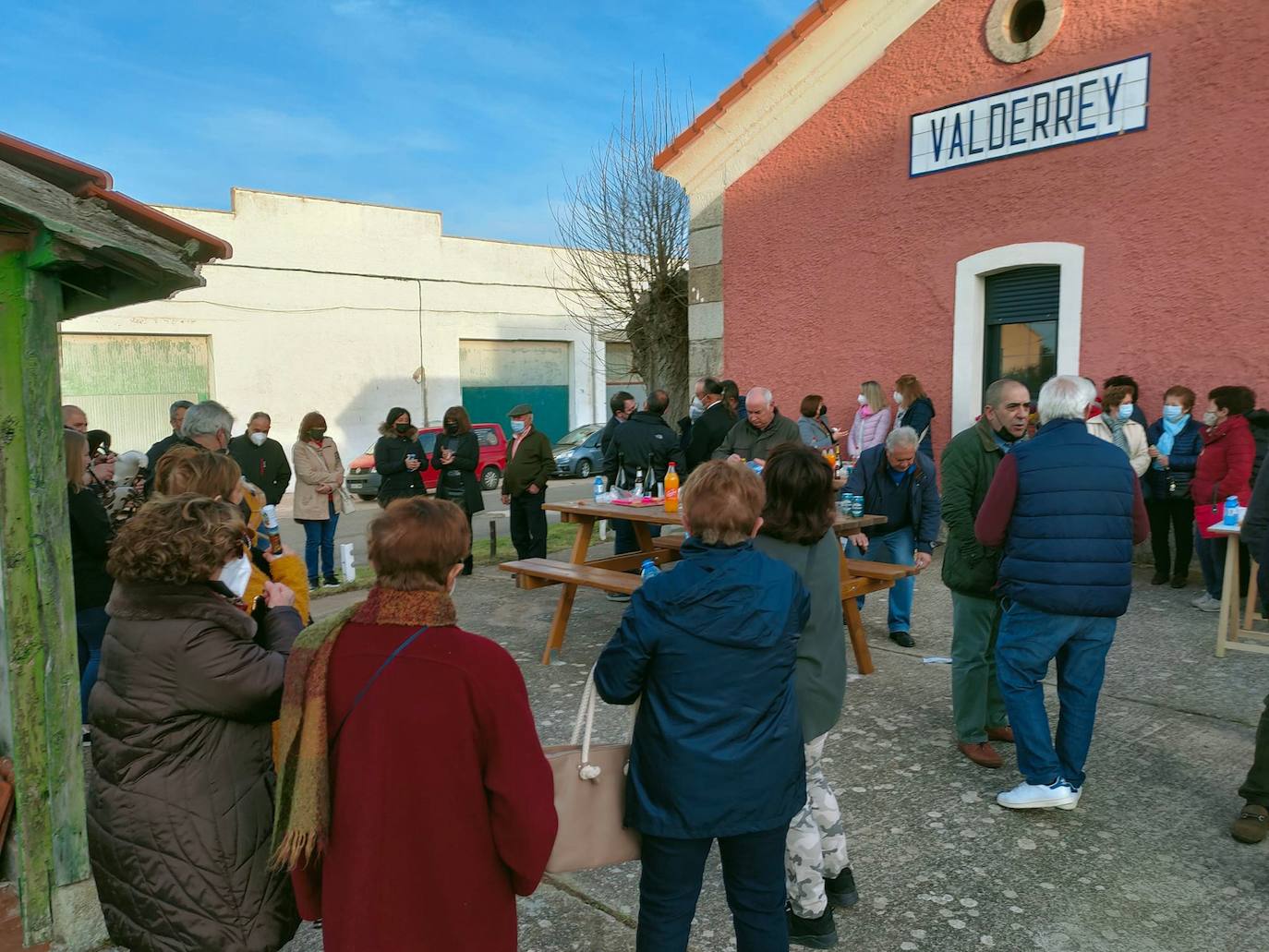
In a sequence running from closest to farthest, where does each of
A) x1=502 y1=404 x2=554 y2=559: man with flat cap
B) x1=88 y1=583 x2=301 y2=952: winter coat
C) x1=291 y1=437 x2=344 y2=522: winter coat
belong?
x1=88 y1=583 x2=301 y2=952: winter coat
x1=291 y1=437 x2=344 y2=522: winter coat
x1=502 y1=404 x2=554 y2=559: man with flat cap

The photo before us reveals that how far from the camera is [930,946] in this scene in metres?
2.83

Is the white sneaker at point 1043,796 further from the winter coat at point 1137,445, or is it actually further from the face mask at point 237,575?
the winter coat at point 1137,445

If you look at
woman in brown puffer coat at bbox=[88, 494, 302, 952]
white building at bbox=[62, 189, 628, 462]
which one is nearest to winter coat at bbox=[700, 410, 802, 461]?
woman in brown puffer coat at bbox=[88, 494, 302, 952]

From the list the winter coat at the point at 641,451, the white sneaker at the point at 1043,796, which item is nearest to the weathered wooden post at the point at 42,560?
the white sneaker at the point at 1043,796

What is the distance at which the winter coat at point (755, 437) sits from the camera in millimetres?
7164

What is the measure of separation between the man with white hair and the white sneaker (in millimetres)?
3640

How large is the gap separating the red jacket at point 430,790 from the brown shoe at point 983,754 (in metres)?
2.84

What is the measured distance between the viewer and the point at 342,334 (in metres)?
22.0

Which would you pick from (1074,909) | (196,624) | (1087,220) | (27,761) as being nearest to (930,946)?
(1074,909)

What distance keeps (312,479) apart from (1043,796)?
6.66m

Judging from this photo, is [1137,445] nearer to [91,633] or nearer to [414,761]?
[414,761]

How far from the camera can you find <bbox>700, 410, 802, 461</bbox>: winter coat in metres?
7.16

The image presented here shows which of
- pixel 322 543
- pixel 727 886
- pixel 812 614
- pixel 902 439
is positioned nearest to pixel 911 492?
pixel 902 439

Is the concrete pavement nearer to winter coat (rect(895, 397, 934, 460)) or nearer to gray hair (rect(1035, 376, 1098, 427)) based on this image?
gray hair (rect(1035, 376, 1098, 427))
